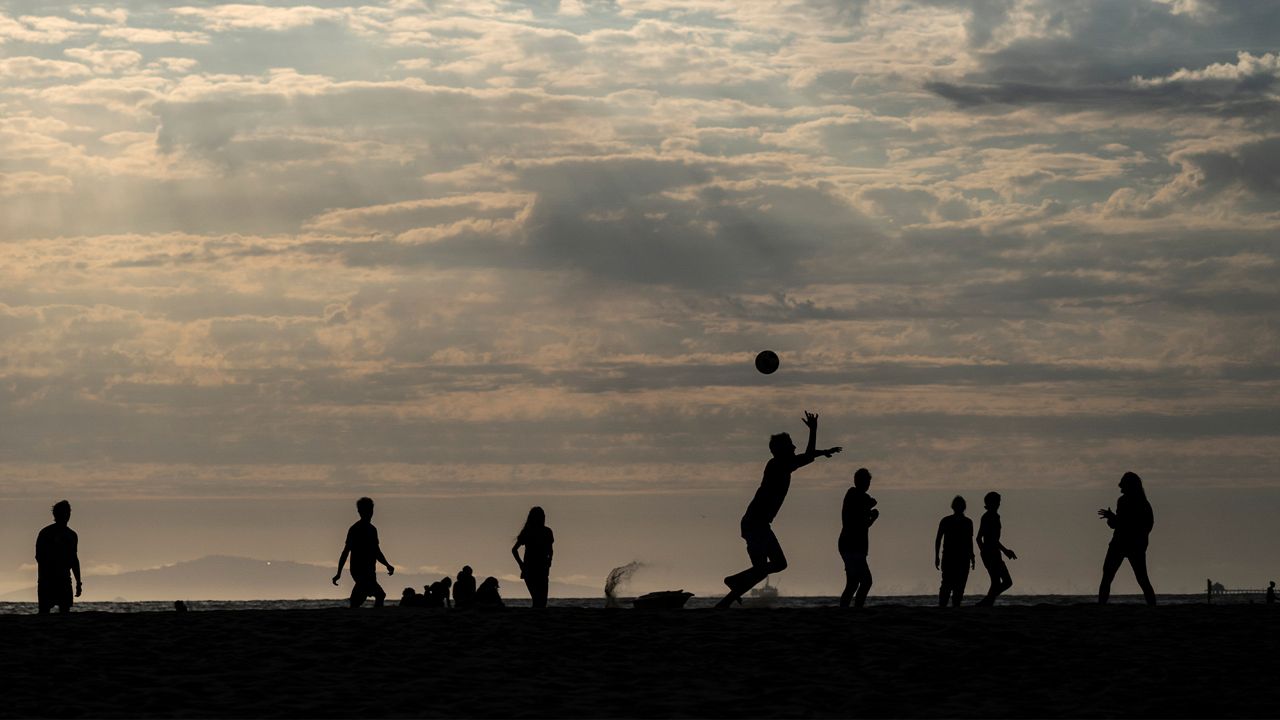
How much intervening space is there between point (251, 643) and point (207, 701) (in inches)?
115

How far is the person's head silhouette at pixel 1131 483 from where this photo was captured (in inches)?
898

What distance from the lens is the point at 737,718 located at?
1476cm

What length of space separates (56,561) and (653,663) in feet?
31.9

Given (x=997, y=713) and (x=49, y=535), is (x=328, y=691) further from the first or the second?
(x=49, y=535)

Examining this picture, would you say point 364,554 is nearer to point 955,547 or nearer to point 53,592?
point 53,592

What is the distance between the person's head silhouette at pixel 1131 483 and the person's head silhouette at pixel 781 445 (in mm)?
5698

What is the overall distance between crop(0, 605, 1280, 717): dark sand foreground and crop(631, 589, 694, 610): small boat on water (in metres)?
1.29

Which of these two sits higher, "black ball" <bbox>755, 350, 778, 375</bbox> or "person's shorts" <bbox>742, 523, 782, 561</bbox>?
"black ball" <bbox>755, 350, 778, 375</bbox>

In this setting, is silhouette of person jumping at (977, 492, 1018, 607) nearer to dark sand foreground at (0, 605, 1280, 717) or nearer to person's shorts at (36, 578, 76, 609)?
dark sand foreground at (0, 605, 1280, 717)

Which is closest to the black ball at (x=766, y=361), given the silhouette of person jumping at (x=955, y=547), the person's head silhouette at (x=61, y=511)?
the silhouette of person jumping at (x=955, y=547)

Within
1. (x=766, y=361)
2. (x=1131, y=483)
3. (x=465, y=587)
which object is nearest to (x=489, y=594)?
(x=465, y=587)

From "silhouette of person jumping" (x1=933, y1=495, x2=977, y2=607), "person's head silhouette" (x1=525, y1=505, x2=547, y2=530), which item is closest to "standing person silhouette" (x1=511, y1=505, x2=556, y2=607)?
"person's head silhouette" (x1=525, y1=505, x2=547, y2=530)

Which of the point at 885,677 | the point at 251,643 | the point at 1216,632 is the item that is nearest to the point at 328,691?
the point at 251,643

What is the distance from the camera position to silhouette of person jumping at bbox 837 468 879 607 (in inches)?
866
